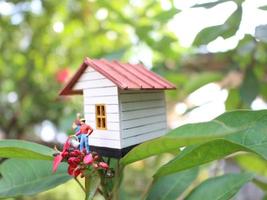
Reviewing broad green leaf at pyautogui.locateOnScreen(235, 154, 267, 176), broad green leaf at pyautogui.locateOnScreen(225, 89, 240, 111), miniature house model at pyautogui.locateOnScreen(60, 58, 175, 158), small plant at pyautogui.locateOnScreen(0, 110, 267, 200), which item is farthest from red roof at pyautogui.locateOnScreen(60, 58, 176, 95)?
broad green leaf at pyautogui.locateOnScreen(235, 154, 267, 176)

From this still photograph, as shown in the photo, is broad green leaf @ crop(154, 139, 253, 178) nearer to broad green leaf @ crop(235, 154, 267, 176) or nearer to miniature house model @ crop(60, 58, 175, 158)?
miniature house model @ crop(60, 58, 175, 158)

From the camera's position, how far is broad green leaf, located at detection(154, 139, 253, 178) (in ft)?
1.62

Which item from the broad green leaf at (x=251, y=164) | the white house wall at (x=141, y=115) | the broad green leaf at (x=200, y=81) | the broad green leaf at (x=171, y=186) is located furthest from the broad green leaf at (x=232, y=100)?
the white house wall at (x=141, y=115)

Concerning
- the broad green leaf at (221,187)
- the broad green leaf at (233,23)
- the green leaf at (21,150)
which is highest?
the broad green leaf at (233,23)

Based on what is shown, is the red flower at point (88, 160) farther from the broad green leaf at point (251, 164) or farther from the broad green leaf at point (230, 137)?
the broad green leaf at point (251, 164)

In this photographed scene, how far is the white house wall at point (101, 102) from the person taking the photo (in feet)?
1.86

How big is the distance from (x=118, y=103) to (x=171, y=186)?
0.88 ft

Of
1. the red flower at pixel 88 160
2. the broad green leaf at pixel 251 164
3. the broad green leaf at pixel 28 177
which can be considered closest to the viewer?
the red flower at pixel 88 160

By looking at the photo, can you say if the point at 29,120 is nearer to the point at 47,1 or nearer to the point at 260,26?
the point at 47,1

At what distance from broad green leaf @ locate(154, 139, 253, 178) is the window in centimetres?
13

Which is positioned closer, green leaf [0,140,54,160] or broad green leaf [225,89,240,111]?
green leaf [0,140,54,160]

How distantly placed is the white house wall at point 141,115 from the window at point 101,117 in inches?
1.5

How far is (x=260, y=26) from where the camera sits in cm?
64

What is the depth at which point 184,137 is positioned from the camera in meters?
0.42
